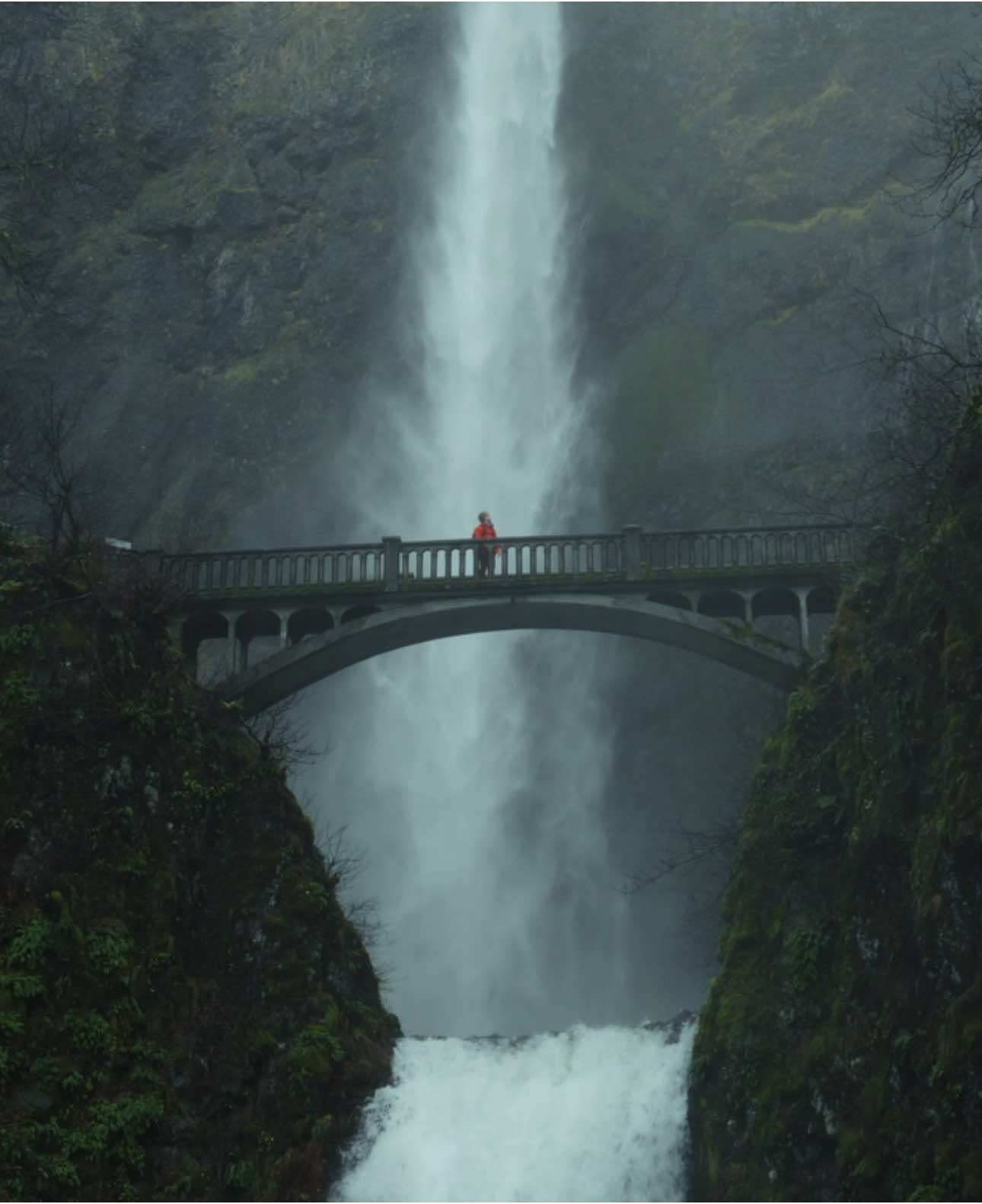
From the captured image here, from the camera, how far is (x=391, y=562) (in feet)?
119

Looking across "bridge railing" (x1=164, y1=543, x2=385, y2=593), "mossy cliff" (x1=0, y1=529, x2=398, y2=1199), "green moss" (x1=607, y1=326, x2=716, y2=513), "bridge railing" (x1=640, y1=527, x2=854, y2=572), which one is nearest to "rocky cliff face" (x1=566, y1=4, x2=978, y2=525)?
"green moss" (x1=607, y1=326, x2=716, y2=513)

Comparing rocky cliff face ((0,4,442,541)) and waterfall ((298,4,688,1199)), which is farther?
rocky cliff face ((0,4,442,541))

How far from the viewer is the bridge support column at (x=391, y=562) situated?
36156mm

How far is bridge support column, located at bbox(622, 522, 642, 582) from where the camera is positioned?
35312mm

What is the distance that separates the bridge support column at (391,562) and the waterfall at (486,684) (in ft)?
34.8

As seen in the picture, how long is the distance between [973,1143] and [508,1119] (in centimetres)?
1056

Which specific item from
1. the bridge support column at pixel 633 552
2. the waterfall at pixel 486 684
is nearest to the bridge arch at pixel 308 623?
the bridge support column at pixel 633 552

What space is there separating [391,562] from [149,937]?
11.3 meters

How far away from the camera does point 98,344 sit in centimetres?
5934

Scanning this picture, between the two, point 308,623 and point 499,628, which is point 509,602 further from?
point 308,623

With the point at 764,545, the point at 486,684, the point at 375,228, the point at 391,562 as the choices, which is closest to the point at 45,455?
the point at 486,684

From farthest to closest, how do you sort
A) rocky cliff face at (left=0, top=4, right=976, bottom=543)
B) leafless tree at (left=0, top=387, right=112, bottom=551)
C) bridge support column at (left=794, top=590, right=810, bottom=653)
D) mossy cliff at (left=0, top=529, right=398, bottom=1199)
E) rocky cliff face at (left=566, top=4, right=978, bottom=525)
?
rocky cliff face at (left=0, top=4, right=976, bottom=543) → rocky cliff face at (left=566, top=4, right=978, bottom=525) → leafless tree at (left=0, top=387, right=112, bottom=551) → bridge support column at (left=794, top=590, right=810, bottom=653) → mossy cliff at (left=0, top=529, right=398, bottom=1199)

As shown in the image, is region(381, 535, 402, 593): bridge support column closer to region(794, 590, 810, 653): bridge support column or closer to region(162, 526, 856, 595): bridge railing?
region(162, 526, 856, 595): bridge railing

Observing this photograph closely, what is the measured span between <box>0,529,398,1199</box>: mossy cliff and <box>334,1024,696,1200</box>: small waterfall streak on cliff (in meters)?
0.88
